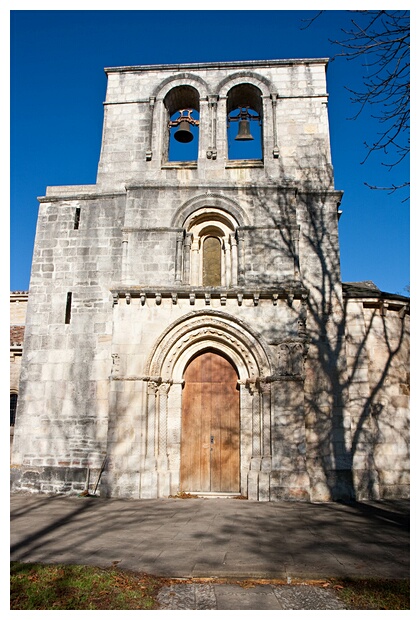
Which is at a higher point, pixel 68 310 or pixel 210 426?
pixel 68 310

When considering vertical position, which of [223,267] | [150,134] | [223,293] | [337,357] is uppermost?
[150,134]

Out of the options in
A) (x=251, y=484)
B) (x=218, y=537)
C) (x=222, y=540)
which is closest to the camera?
(x=222, y=540)

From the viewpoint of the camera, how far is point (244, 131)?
13312mm

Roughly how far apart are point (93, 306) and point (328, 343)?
6004 mm

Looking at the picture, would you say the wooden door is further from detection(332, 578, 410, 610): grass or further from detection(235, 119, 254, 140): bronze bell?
detection(235, 119, 254, 140): bronze bell

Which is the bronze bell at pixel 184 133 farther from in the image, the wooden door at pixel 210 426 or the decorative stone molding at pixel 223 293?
the wooden door at pixel 210 426

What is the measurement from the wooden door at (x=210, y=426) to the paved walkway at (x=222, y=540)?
2.86 ft

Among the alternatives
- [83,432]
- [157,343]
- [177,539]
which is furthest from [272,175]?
[177,539]

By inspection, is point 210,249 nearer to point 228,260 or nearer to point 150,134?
point 228,260

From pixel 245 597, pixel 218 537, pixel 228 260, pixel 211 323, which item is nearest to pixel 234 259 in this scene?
pixel 228 260

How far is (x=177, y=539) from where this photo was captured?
665 centimetres

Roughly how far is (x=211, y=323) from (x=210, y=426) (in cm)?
242

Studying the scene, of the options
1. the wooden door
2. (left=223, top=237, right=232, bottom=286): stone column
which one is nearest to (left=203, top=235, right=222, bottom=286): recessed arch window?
(left=223, top=237, right=232, bottom=286): stone column

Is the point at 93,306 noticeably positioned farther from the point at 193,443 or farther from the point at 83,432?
the point at 193,443
